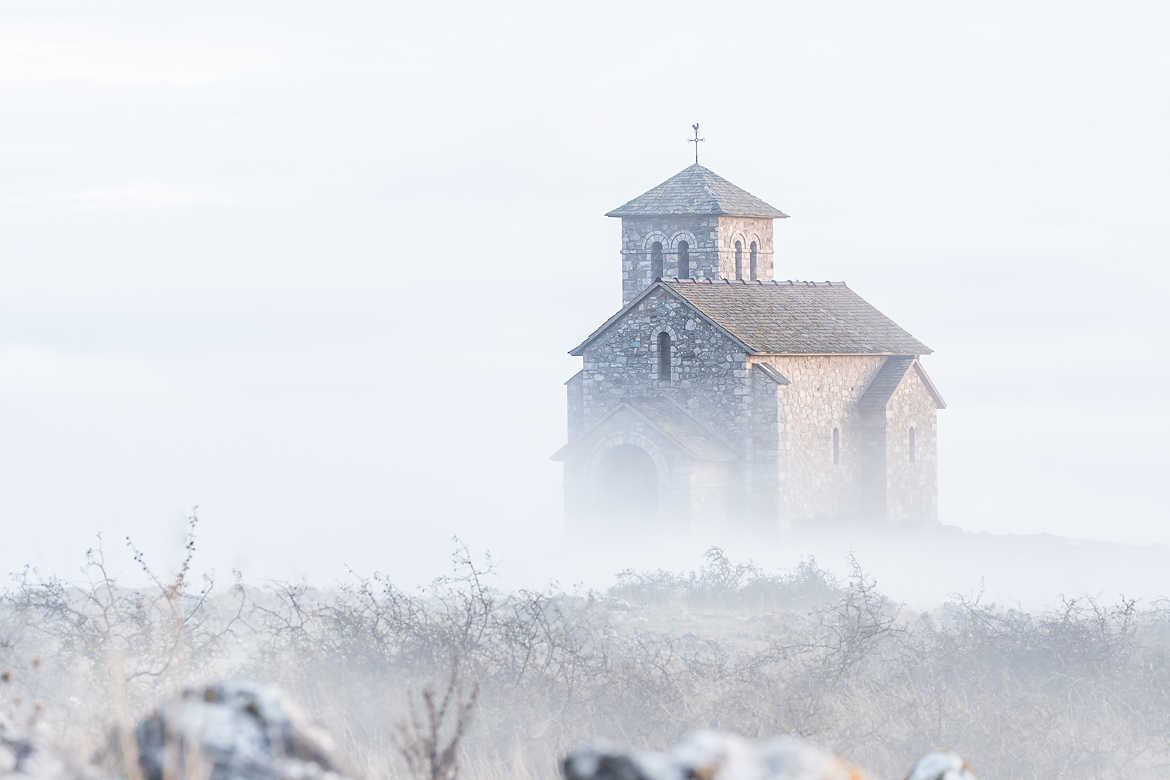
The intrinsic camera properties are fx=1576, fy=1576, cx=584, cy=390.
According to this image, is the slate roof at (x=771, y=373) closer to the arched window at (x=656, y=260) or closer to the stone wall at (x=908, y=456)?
the stone wall at (x=908, y=456)

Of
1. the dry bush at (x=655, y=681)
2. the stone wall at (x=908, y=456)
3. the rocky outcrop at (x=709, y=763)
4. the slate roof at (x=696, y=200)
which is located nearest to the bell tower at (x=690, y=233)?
the slate roof at (x=696, y=200)

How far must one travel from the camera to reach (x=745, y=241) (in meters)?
37.2

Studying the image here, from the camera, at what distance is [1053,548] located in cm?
3700

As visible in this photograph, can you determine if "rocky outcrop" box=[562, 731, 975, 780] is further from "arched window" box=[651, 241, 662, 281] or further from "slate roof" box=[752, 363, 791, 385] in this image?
"arched window" box=[651, 241, 662, 281]

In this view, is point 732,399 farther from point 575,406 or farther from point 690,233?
point 690,233

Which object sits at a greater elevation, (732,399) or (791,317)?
(791,317)

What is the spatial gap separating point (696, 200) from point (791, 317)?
13.6 ft

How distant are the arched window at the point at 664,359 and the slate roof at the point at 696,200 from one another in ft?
15.2

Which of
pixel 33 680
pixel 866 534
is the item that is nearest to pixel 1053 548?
pixel 866 534

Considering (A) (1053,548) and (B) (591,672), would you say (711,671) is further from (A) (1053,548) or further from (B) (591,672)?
(A) (1053,548)

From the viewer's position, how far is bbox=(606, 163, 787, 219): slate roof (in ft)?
120

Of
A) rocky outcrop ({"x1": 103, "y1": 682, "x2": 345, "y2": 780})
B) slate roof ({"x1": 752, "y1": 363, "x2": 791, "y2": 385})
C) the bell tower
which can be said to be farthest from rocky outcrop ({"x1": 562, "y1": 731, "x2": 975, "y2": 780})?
the bell tower

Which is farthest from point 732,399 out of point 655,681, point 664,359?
point 655,681

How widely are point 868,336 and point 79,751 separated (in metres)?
30.4
